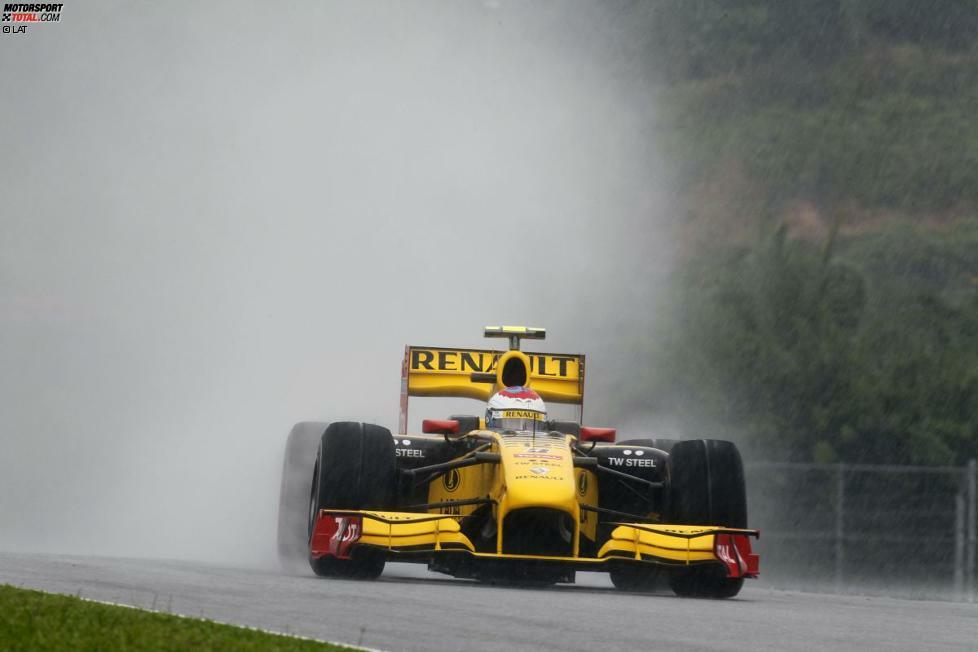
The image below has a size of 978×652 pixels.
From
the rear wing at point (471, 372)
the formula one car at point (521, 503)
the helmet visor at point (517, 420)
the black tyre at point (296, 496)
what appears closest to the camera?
the formula one car at point (521, 503)

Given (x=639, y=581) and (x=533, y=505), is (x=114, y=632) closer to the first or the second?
(x=533, y=505)

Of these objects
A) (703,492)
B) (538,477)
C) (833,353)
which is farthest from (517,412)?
(833,353)

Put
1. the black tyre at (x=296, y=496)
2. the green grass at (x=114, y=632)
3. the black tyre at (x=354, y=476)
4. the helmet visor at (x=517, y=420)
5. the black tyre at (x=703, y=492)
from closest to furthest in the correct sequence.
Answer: the green grass at (x=114, y=632)
the black tyre at (x=354, y=476)
the black tyre at (x=703, y=492)
the helmet visor at (x=517, y=420)
the black tyre at (x=296, y=496)

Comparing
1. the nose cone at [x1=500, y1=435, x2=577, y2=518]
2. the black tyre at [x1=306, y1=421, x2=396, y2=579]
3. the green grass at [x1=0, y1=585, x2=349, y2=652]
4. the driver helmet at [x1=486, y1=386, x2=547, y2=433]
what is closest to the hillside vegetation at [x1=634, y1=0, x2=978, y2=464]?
the driver helmet at [x1=486, y1=386, x2=547, y2=433]

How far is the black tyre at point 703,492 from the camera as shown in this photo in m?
15.8

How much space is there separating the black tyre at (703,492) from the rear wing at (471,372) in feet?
10.9

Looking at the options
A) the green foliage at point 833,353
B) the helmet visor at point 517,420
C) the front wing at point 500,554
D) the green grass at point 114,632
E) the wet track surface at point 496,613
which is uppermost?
the green foliage at point 833,353

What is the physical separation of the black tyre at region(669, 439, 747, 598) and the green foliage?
514 inches

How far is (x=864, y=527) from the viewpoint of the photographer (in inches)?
998

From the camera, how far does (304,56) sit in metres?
39.5

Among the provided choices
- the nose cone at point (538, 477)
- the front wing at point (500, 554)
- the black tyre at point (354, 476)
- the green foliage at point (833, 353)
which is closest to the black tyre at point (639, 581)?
the front wing at point (500, 554)

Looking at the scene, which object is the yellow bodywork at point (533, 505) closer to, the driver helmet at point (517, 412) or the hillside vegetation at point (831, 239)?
the driver helmet at point (517, 412)

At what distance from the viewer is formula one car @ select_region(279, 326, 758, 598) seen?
1477 centimetres

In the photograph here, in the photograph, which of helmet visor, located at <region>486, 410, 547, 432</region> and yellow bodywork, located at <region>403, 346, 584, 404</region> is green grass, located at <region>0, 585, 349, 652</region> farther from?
yellow bodywork, located at <region>403, 346, 584, 404</region>
